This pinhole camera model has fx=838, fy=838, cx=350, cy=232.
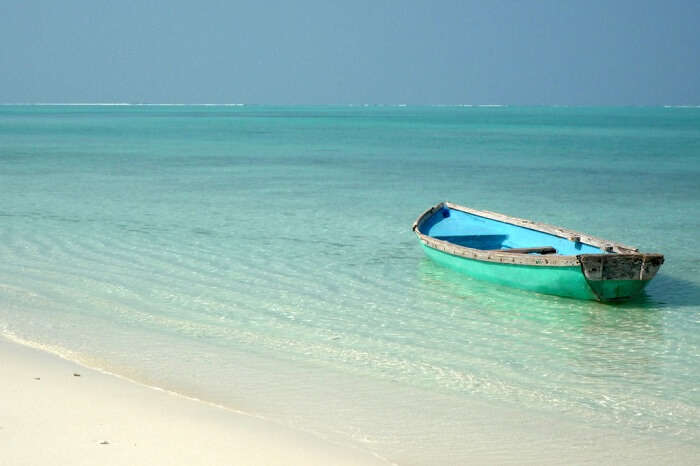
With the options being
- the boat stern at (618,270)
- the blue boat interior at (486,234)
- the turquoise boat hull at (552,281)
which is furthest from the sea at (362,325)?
the blue boat interior at (486,234)

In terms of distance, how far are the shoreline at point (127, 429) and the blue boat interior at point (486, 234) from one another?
20.5 ft

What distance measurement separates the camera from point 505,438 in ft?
18.0

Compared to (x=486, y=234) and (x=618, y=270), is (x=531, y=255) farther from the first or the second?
(x=486, y=234)

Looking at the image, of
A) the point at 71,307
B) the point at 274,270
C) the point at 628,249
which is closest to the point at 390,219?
the point at 274,270

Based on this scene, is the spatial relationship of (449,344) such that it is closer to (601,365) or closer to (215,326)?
(601,365)

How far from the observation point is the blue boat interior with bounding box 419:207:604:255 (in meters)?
11.0

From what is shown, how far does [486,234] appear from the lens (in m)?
12.3

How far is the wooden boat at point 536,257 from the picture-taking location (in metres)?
A: 8.98

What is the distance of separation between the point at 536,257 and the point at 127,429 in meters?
5.77

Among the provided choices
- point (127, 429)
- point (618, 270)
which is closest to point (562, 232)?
point (618, 270)

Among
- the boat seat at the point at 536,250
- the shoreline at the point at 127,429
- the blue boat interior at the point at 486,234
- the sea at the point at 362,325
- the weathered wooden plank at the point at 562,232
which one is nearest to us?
the shoreline at the point at 127,429

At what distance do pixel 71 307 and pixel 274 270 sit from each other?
2965 millimetres

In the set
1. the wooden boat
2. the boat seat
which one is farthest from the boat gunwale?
the boat seat

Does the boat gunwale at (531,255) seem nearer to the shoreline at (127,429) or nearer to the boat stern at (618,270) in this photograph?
the boat stern at (618,270)
